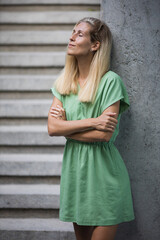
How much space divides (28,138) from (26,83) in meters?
0.72

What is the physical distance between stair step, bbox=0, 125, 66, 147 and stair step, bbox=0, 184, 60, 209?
21.5 inches

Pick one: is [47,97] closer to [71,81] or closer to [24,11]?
[24,11]

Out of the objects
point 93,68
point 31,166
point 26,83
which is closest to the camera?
point 93,68

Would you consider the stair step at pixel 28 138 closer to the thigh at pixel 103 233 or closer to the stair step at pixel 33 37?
the stair step at pixel 33 37

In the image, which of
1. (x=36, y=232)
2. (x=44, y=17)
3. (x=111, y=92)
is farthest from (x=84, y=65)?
(x=44, y=17)

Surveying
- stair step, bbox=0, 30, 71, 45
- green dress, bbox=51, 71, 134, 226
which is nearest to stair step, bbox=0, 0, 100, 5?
stair step, bbox=0, 30, 71, 45

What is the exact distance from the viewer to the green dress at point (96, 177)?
77.6 inches

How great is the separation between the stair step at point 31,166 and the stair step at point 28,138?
189 mm

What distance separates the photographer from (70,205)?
6.84ft

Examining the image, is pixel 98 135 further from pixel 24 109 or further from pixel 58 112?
pixel 24 109

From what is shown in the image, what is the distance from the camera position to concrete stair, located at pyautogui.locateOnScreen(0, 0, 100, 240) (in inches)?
122

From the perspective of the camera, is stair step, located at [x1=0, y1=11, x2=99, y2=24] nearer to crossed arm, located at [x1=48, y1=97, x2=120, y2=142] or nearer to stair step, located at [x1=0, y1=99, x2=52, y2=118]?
stair step, located at [x1=0, y1=99, x2=52, y2=118]

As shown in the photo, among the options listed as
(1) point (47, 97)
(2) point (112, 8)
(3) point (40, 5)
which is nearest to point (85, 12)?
(3) point (40, 5)

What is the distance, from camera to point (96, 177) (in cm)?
199
